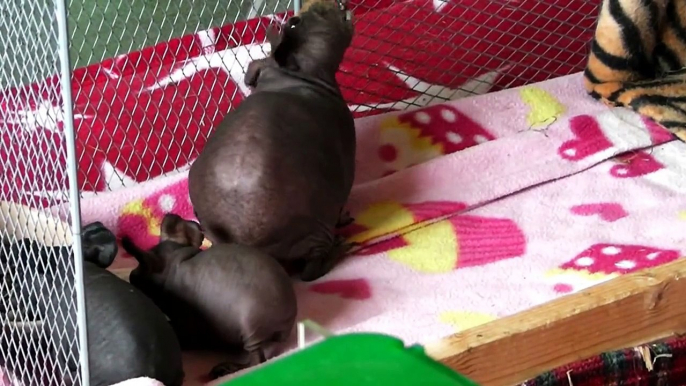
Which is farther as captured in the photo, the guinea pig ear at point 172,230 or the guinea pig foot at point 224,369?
the guinea pig ear at point 172,230

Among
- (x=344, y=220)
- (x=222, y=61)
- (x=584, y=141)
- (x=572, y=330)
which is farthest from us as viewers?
(x=222, y=61)

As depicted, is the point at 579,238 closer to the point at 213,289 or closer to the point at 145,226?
the point at 213,289

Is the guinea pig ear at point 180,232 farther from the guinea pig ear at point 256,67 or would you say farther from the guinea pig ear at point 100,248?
the guinea pig ear at point 256,67

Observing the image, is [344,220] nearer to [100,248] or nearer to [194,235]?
[194,235]

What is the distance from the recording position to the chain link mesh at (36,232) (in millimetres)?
1004

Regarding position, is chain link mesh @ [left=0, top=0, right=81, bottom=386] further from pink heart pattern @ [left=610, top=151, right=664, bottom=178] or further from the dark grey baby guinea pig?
pink heart pattern @ [left=610, top=151, right=664, bottom=178]

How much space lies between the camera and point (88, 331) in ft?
3.26

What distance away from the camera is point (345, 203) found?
1386 millimetres

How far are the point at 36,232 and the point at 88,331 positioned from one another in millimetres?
219

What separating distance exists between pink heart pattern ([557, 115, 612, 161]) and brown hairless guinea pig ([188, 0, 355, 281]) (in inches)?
14.0

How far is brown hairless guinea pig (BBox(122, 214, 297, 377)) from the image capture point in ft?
3.60

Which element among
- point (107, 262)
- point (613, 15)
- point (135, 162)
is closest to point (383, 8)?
point (613, 15)

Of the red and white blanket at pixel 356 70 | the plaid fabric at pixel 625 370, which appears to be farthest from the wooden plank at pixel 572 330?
the red and white blanket at pixel 356 70

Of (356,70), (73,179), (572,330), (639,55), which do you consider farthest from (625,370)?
(356,70)
